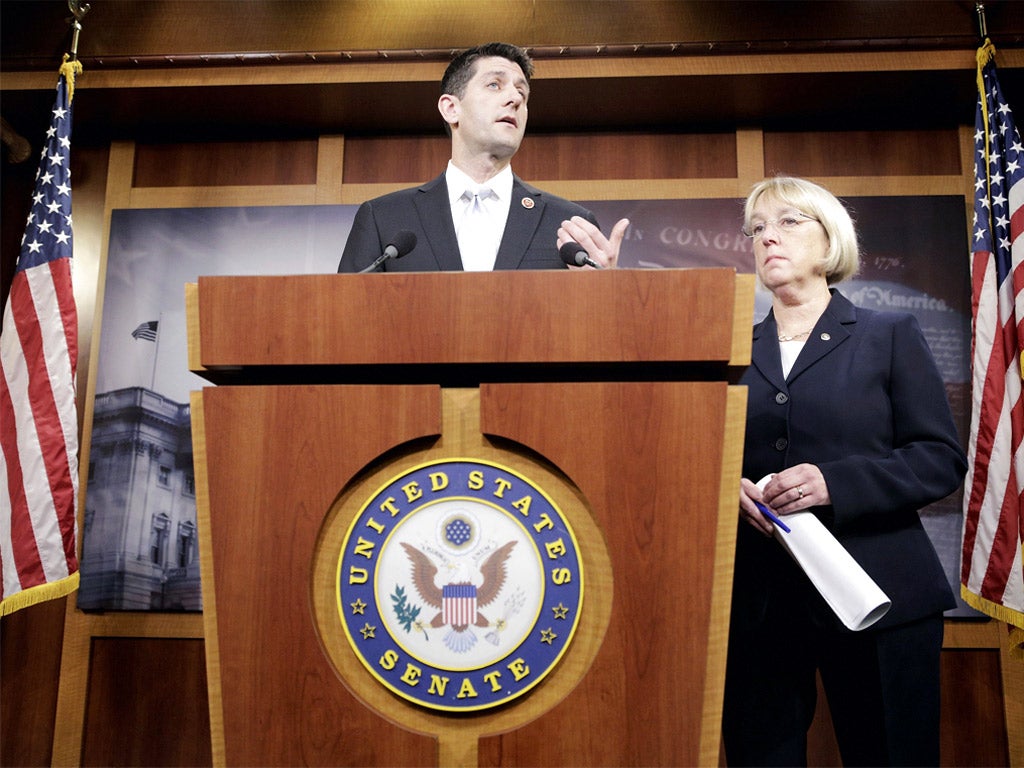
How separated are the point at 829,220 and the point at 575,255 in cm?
70

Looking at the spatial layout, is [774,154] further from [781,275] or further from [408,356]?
[408,356]

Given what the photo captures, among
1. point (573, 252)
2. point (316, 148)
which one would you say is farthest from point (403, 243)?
point (316, 148)

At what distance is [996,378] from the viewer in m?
2.81

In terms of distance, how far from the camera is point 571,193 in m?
3.52

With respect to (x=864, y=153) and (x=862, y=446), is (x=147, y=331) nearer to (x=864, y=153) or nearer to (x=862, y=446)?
(x=862, y=446)

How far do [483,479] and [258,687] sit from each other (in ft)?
1.35

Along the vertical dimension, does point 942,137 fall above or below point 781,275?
above

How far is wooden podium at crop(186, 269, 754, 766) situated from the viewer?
1.17 m

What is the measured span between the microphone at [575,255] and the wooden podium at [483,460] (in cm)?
37

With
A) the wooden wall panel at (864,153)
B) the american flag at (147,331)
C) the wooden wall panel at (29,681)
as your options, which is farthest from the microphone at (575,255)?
the wooden wall panel at (29,681)

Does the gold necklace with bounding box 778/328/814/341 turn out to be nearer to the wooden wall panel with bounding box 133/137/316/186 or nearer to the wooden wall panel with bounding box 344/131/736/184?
the wooden wall panel with bounding box 344/131/736/184

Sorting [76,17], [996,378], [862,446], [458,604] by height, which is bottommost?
[458,604]

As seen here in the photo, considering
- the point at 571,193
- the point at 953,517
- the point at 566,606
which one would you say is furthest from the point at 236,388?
the point at 953,517

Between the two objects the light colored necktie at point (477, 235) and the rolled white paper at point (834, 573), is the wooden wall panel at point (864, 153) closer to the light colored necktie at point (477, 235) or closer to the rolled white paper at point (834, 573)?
the light colored necktie at point (477, 235)
